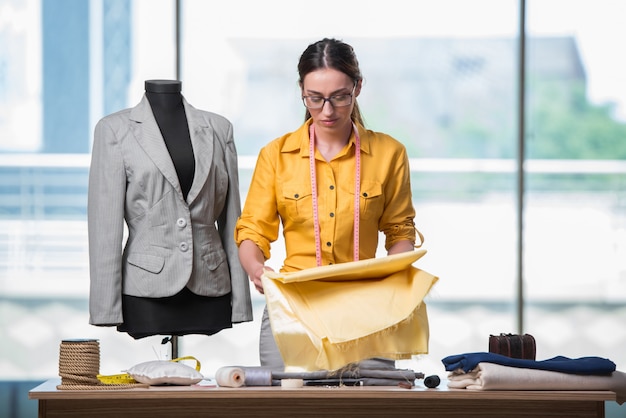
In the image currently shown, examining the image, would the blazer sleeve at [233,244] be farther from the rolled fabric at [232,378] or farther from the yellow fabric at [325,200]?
the rolled fabric at [232,378]

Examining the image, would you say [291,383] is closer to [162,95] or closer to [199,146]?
[199,146]

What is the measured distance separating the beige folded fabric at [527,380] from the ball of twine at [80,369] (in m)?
0.93

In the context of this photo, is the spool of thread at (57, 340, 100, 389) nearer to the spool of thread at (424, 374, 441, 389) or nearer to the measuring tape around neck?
the measuring tape around neck

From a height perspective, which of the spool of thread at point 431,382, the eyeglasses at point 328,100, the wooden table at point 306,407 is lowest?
the wooden table at point 306,407

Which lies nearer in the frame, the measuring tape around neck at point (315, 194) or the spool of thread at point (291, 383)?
the spool of thread at point (291, 383)

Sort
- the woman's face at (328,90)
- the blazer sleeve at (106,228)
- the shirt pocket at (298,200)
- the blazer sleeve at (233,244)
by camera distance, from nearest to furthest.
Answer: the woman's face at (328,90) → the shirt pocket at (298,200) → the blazer sleeve at (106,228) → the blazer sleeve at (233,244)

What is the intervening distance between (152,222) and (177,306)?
0.29 meters

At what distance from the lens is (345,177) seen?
3279 mm

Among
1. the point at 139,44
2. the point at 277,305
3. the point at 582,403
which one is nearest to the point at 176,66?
the point at 139,44

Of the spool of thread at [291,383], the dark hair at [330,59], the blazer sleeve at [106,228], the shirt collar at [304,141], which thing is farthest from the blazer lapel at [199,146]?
the spool of thread at [291,383]

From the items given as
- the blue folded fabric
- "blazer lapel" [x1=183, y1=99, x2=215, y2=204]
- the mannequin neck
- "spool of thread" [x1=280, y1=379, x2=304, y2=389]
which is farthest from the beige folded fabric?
the mannequin neck

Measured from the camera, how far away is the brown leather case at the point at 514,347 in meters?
3.10

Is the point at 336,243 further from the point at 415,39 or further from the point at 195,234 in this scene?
the point at 415,39

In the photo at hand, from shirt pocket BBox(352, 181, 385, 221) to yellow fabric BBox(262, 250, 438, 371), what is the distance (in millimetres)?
323
